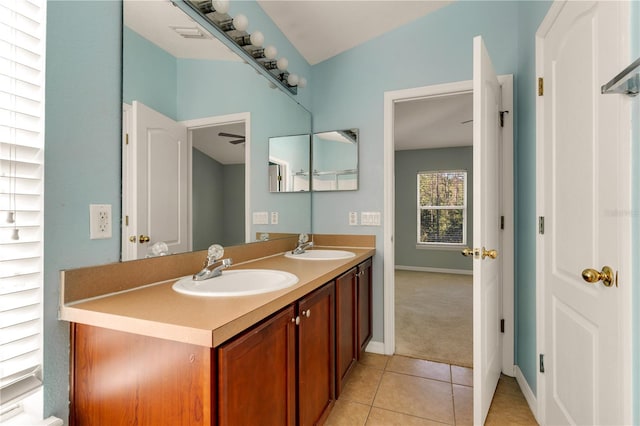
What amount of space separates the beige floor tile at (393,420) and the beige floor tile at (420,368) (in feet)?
1.58

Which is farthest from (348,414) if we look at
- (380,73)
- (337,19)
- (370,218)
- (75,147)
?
(337,19)

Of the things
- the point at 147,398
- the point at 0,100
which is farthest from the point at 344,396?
the point at 0,100

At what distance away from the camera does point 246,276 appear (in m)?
1.48

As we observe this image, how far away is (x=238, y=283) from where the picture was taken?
143cm

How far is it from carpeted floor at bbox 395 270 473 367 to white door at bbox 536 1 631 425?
3.03 ft

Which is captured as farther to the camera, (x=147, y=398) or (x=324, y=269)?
(x=324, y=269)

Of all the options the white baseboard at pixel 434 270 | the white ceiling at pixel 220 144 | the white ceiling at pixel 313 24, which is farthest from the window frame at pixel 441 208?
the white ceiling at pixel 220 144

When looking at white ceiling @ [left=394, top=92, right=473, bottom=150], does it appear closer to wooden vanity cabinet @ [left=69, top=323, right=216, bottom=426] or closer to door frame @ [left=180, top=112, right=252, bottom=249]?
door frame @ [left=180, top=112, right=252, bottom=249]

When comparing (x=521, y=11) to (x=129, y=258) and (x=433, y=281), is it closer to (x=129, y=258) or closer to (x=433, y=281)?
(x=129, y=258)

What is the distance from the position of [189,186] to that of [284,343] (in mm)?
857

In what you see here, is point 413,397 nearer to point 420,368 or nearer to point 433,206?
point 420,368

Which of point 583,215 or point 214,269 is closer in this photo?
point 583,215

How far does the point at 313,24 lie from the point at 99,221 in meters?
2.02

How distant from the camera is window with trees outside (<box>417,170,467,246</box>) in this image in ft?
19.0
